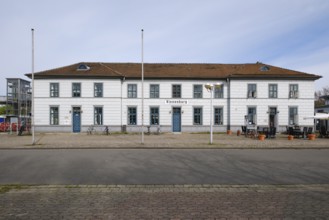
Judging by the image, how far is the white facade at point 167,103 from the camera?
2811 cm

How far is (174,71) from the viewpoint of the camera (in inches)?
1192

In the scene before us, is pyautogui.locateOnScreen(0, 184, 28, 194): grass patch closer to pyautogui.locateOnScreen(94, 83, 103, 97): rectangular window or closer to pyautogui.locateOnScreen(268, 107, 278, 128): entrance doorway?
pyautogui.locateOnScreen(94, 83, 103, 97): rectangular window

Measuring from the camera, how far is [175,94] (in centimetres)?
2925

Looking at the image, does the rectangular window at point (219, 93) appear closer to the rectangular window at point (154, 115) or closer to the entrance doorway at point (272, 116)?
the entrance doorway at point (272, 116)

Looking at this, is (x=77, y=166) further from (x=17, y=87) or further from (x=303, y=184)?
(x=17, y=87)

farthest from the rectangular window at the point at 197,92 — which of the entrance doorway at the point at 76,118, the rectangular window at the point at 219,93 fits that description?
the entrance doorway at the point at 76,118

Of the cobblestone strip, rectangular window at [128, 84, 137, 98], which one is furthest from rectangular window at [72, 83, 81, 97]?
the cobblestone strip

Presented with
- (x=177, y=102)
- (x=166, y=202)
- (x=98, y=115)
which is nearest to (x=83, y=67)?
(x=98, y=115)

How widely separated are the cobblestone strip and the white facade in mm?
22383

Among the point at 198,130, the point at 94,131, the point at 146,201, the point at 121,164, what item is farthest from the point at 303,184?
the point at 94,131

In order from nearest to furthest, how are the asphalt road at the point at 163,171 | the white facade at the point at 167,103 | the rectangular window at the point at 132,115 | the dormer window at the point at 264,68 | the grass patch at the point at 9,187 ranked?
1. the grass patch at the point at 9,187
2. the asphalt road at the point at 163,171
3. the white facade at the point at 167,103
4. the rectangular window at the point at 132,115
5. the dormer window at the point at 264,68

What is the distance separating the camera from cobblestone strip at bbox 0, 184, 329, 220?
181 inches

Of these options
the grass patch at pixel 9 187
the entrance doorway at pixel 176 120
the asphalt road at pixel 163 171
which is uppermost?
the entrance doorway at pixel 176 120

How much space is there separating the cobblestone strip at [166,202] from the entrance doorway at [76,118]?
22.8 metres
